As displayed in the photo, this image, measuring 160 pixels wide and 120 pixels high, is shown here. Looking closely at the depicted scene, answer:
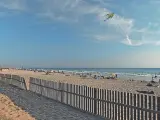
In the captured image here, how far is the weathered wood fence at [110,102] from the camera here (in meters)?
11.5

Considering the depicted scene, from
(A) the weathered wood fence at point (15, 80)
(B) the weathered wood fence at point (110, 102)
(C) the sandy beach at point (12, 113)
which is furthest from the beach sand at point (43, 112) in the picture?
(A) the weathered wood fence at point (15, 80)

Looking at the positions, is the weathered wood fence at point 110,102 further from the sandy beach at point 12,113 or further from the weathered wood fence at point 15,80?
the weathered wood fence at point 15,80

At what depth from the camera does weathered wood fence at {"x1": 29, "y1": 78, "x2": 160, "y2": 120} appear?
11.5m

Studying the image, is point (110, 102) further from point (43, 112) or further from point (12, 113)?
point (12, 113)

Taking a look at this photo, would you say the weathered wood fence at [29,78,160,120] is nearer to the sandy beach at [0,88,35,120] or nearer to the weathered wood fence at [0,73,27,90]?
the sandy beach at [0,88,35,120]

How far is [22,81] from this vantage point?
28.9 metres

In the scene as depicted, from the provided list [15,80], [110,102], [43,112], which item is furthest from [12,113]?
[15,80]

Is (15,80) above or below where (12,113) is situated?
above

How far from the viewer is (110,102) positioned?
532 inches

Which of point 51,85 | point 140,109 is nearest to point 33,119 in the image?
point 140,109

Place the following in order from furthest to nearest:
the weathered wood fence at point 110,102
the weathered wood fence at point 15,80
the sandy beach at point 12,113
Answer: the weathered wood fence at point 15,80 → the sandy beach at point 12,113 → the weathered wood fence at point 110,102

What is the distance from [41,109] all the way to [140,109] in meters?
6.63

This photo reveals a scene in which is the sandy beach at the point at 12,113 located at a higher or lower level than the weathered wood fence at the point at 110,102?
lower

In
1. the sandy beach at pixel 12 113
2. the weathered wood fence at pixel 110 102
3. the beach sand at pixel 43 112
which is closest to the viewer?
the weathered wood fence at pixel 110 102
